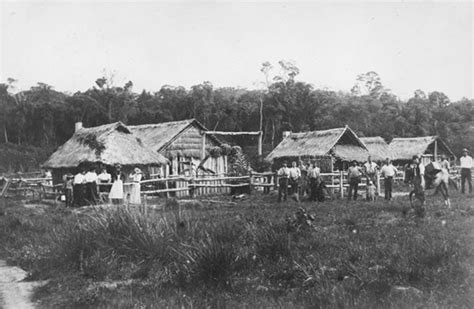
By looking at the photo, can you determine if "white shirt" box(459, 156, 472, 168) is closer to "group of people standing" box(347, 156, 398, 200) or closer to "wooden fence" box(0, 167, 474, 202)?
"group of people standing" box(347, 156, 398, 200)

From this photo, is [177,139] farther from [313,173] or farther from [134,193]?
[313,173]

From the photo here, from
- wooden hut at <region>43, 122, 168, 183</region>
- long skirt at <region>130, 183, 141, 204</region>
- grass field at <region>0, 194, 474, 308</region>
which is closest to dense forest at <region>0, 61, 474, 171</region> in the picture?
wooden hut at <region>43, 122, 168, 183</region>

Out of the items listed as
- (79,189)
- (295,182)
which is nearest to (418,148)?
(295,182)

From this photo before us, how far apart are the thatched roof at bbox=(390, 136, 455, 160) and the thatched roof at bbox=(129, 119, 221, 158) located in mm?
17144

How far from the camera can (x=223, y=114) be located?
5431 cm

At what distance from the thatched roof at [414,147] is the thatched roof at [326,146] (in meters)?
7.73

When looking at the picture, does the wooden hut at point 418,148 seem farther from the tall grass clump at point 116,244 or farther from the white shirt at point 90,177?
the tall grass clump at point 116,244

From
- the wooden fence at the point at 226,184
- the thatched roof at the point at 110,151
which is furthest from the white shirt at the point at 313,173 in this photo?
the thatched roof at the point at 110,151

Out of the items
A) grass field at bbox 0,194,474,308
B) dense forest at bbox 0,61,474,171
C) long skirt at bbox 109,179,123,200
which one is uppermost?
dense forest at bbox 0,61,474,171

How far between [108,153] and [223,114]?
2966 centimetres

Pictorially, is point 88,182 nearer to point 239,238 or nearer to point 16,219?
point 16,219

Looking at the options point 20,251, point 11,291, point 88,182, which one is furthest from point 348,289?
point 88,182

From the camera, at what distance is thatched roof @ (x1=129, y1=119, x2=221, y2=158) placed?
99.0 feet

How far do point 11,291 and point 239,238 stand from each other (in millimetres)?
3517
